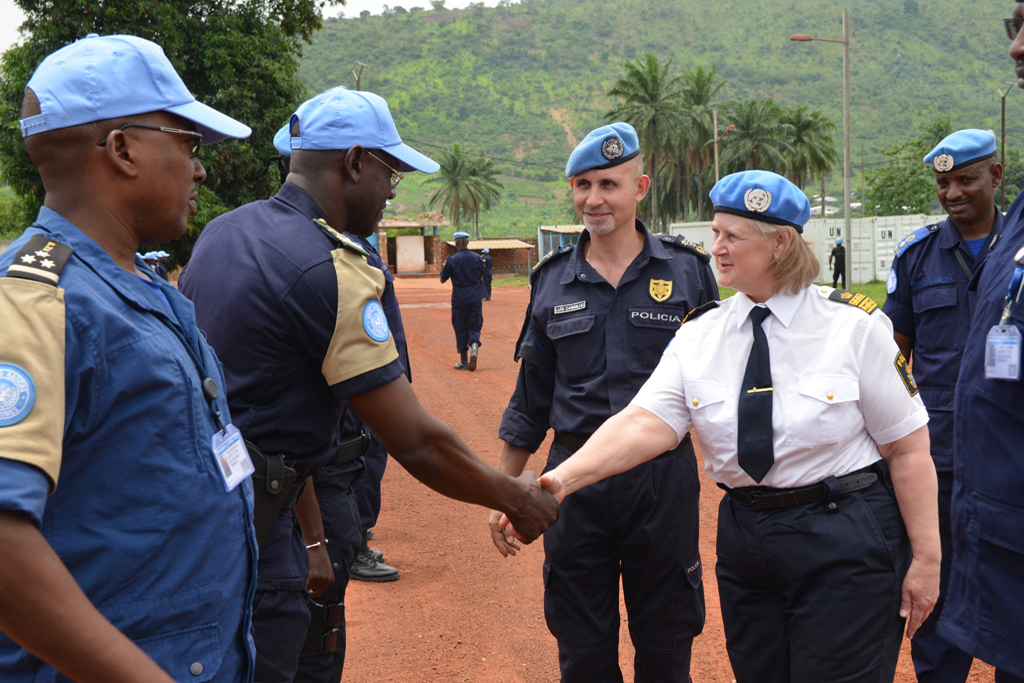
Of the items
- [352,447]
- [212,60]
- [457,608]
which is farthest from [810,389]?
[212,60]

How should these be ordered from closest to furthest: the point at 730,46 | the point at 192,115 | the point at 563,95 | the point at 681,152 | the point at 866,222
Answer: the point at 192,115 → the point at 866,222 → the point at 681,152 → the point at 563,95 → the point at 730,46

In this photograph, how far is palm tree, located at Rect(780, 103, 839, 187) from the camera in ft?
238

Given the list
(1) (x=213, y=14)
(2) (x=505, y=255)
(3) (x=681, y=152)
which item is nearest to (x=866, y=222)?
(2) (x=505, y=255)

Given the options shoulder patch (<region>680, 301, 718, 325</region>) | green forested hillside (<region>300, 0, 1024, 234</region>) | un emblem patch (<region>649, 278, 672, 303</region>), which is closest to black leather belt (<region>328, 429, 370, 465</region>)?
un emblem patch (<region>649, 278, 672, 303</region>)

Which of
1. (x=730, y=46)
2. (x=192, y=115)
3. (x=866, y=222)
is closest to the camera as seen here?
(x=192, y=115)

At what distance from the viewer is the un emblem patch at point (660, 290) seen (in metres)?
3.64

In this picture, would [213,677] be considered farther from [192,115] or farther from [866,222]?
[866,222]

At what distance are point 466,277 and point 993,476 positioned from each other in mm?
13945

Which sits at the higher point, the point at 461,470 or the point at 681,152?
the point at 681,152

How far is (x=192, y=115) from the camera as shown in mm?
1871

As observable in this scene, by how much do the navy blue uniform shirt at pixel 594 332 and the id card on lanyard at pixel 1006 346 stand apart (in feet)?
4.35

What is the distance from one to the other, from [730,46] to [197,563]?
19586cm

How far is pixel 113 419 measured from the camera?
1.61 metres

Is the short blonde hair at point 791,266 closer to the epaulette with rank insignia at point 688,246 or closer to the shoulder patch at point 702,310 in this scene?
the shoulder patch at point 702,310
